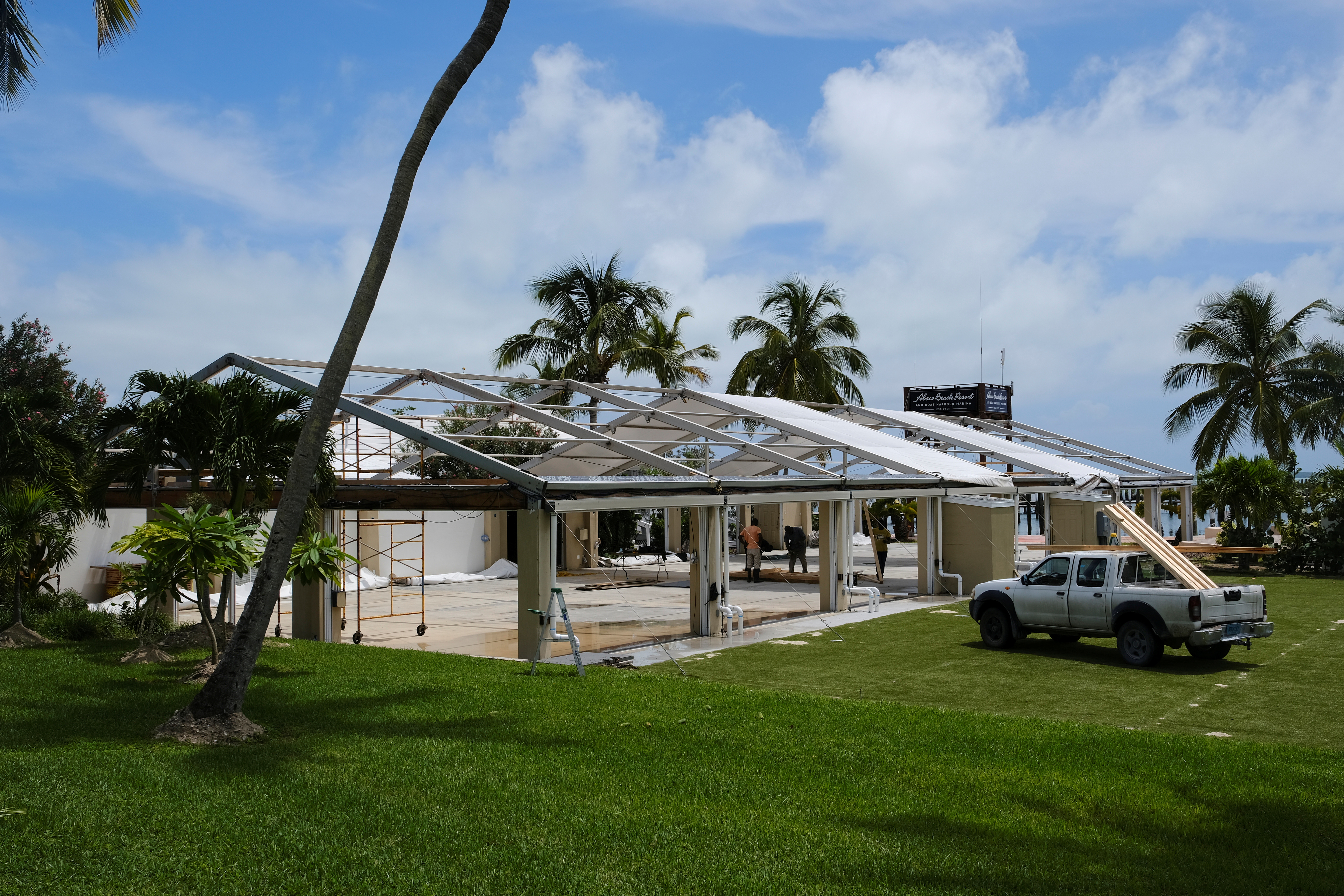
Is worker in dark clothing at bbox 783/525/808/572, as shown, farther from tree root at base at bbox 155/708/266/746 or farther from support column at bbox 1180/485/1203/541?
tree root at base at bbox 155/708/266/746

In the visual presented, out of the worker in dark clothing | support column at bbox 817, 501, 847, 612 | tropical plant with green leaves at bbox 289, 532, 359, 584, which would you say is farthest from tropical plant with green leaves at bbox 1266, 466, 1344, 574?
tropical plant with green leaves at bbox 289, 532, 359, 584

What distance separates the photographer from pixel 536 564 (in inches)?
515

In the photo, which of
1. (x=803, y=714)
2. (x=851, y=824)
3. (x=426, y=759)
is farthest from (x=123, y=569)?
(x=851, y=824)

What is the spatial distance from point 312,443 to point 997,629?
32.1 ft

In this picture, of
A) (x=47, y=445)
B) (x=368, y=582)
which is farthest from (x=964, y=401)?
(x=47, y=445)

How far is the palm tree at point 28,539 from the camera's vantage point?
504 inches

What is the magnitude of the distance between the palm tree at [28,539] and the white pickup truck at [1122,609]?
12458mm

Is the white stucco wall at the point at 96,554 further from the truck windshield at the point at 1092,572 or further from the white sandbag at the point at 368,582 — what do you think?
the truck windshield at the point at 1092,572

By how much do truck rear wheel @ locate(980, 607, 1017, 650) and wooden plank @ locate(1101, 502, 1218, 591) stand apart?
208 cm

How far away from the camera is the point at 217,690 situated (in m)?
8.31

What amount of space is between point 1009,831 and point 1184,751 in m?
2.92

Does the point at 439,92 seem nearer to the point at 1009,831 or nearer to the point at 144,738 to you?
the point at 144,738

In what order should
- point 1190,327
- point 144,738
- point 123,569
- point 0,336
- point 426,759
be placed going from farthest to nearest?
point 1190,327, point 0,336, point 123,569, point 144,738, point 426,759

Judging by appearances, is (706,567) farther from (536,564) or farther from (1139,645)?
(1139,645)
